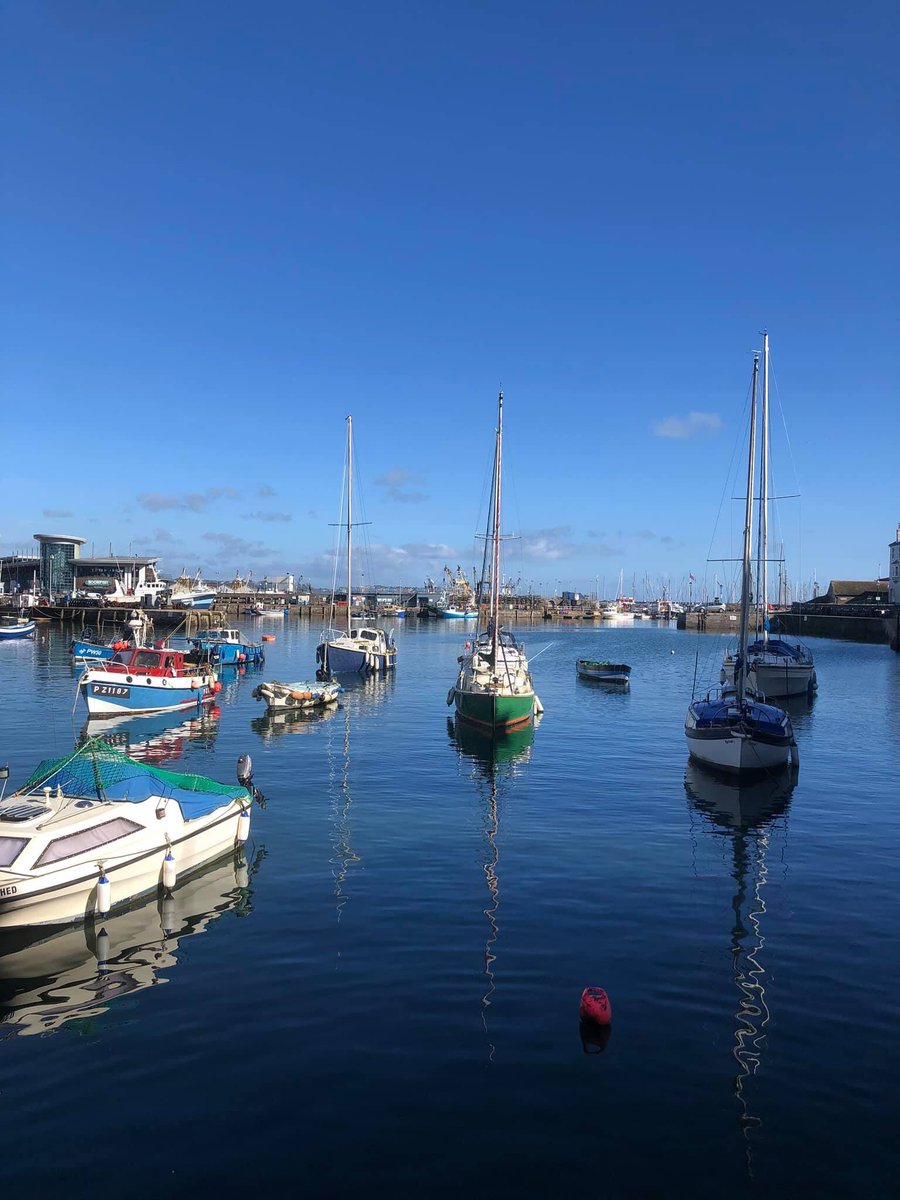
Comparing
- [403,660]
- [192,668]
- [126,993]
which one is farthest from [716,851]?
[403,660]

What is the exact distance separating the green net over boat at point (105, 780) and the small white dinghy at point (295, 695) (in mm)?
29336

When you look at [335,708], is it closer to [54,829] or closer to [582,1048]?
[54,829]

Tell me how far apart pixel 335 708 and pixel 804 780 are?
30.9m

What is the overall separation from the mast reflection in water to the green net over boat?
8351mm

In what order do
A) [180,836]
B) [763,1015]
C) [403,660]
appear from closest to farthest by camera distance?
[763,1015] < [180,836] < [403,660]

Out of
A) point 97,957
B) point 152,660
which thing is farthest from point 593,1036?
point 152,660

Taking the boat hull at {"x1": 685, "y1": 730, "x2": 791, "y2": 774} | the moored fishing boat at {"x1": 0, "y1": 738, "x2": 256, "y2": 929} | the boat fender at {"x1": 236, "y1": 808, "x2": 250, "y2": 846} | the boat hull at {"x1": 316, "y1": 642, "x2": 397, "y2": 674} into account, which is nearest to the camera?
the moored fishing boat at {"x1": 0, "y1": 738, "x2": 256, "y2": 929}

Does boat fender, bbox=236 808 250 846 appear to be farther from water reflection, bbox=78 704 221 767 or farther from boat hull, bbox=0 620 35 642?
boat hull, bbox=0 620 35 642

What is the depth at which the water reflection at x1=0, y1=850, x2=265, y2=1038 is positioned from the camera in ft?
49.2

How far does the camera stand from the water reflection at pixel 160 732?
39.7 m

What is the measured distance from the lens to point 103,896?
723 inches

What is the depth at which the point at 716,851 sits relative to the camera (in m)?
25.5

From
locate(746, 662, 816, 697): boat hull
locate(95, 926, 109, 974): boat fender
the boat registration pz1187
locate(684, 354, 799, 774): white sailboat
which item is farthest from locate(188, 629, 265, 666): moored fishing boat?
locate(95, 926, 109, 974): boat fender

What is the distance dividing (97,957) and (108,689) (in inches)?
1398
